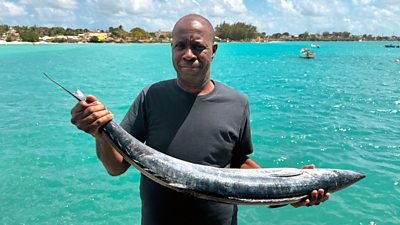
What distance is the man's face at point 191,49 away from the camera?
2.66 meters

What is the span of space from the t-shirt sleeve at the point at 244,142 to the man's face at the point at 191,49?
53 cm

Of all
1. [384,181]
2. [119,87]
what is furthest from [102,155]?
[119,87]

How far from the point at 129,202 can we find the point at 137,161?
21.4 feet

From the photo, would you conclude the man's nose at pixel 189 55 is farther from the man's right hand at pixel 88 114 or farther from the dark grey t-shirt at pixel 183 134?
the man's right hand at pixel 88 114

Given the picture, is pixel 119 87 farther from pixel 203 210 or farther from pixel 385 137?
pixel 203 210

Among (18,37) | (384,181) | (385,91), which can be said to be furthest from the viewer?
(18,37)

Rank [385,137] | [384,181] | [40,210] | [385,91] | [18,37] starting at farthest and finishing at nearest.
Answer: [18,37], [385,91], [385,137], [384,181], [40,210]

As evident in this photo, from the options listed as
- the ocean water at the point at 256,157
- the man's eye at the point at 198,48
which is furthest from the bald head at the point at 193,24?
the ocean water at the point at 256,157

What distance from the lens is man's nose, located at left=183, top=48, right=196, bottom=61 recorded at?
104 inches

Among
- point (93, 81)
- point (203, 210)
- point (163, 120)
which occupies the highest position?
point (163, 120)

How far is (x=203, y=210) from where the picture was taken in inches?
105

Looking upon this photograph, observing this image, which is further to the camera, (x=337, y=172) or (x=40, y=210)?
(x=40, y=210)

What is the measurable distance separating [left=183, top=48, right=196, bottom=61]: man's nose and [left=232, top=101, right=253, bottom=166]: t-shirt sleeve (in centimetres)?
66

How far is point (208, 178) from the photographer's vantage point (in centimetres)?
238
